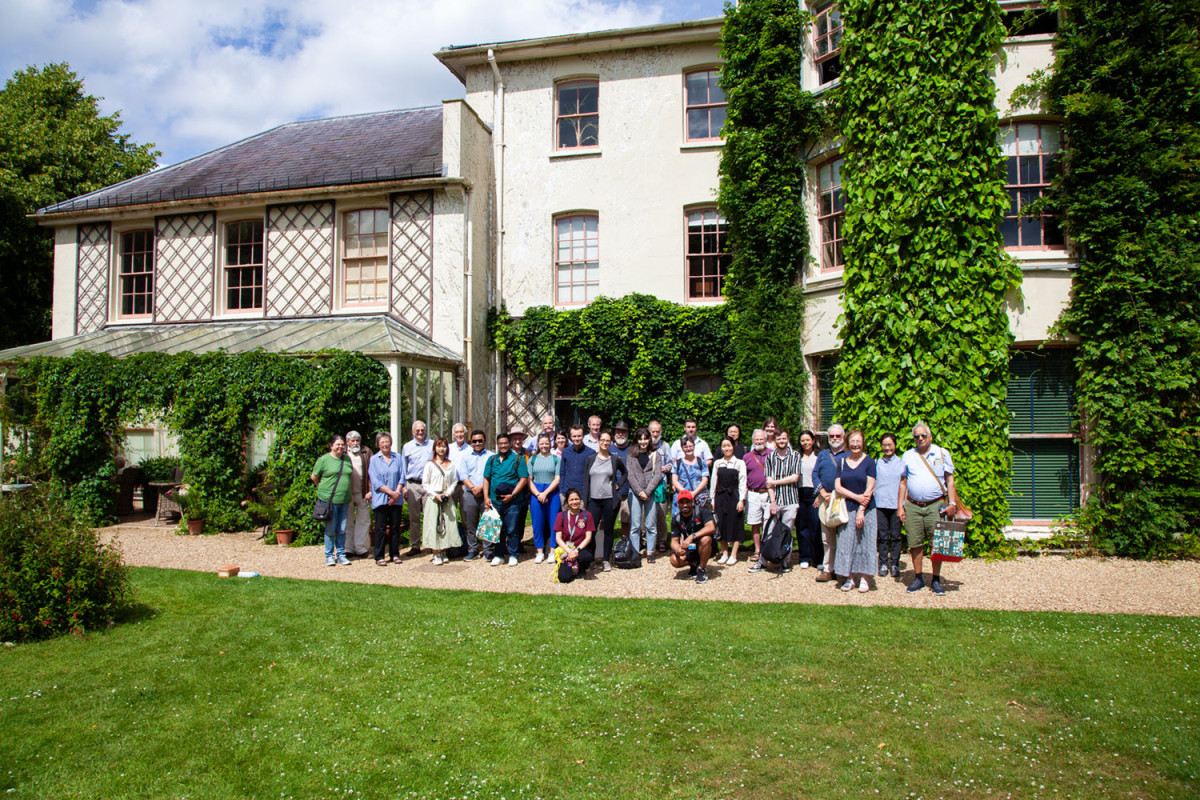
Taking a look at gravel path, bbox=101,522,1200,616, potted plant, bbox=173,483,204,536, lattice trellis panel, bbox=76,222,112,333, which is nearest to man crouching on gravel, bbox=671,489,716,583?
gravel path, bbox=101,522,1200,616

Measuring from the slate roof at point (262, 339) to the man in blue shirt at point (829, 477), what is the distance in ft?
24.9

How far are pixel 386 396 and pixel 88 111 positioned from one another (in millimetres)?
22188

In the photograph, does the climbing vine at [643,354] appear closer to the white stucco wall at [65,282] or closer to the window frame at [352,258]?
the window frame at [352,258]

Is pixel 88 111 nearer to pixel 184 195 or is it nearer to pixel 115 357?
pixel 184 195

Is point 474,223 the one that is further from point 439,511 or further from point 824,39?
point 824,39

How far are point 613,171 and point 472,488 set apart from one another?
840cm

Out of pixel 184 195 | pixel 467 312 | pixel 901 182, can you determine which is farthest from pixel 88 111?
pixel 901 182

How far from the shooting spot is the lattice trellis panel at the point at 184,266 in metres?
16.9

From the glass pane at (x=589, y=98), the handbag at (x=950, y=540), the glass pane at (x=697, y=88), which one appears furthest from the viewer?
the glass pane at (x=589, y=98)

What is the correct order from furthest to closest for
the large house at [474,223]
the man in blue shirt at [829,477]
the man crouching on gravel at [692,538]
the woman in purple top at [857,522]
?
the large house at [474,223] → the man crouching on gravel at [692,538] → the man in blue shirt at [829,477] → the woman in purple top at [857,522]

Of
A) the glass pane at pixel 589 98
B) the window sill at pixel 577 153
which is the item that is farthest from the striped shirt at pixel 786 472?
the glass pane at pixel 589 98

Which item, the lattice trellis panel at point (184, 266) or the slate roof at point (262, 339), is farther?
the lattice trellis panel at point (184, 266)

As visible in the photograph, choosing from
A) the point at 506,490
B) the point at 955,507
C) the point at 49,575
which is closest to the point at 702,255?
the point at 506,490

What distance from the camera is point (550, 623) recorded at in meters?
7.23
